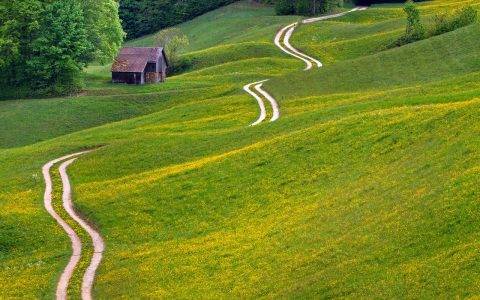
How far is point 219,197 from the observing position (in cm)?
4778

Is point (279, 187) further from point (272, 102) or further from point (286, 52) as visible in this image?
point (286, 52)

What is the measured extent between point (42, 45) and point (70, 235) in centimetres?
4666

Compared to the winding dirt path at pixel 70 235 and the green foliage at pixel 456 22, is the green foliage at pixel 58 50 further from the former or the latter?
the green foliage at pixel 456 22

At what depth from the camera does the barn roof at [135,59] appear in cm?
9531

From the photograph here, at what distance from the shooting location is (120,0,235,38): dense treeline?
157750mm

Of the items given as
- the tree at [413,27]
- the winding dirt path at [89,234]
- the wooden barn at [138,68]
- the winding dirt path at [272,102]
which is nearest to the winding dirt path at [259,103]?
the winding dirt path at [272,102]

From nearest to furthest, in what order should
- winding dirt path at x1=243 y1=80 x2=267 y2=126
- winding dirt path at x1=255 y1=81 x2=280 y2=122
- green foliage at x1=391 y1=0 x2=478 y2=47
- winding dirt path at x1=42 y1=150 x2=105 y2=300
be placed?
1. winding dirt path at x1=42 y1=150 x2=105 y2=300
2. winding dirt path at x1=243 y1=80 x2=267 y2=126
3. winding dirt path at x1=255 y1=81 x2=280 y2=122
4. green foliage at x1=391 y1=0 x2=478 y2=47

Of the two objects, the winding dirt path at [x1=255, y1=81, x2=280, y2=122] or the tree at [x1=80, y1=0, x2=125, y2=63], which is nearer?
the winding dirt path at [x1=255, y1=81, x2=280, y2=122]

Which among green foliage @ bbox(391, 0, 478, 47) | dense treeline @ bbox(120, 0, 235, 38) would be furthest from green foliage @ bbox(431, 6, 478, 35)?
dense treeline @ bbox(120, 0, 235, 38)

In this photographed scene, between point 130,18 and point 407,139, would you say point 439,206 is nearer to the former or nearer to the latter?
point 407,139

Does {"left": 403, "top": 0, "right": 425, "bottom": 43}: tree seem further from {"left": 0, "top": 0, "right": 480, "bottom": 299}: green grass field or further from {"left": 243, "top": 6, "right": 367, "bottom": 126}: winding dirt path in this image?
{"left": 243, "top": 6, "right": 367, "bottom": 126}: winding dirt path

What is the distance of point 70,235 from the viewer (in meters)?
46.3

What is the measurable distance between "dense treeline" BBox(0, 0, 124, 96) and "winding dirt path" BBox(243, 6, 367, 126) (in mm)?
19303

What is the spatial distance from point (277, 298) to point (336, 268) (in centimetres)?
255
